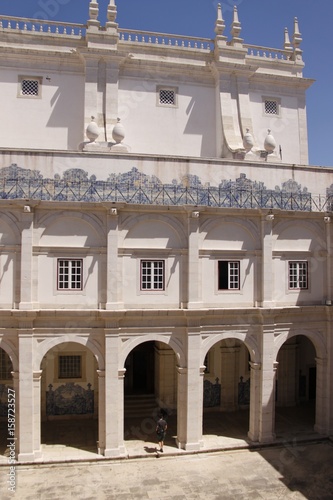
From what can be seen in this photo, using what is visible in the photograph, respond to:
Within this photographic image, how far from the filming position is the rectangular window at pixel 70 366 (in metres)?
23.0

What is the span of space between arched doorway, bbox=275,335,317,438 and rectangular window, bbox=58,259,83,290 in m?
12.4

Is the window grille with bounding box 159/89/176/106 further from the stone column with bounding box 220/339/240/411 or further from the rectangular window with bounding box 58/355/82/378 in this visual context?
the rectangular window with bounding box 58/355/82/378

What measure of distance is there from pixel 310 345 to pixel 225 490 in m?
11.8

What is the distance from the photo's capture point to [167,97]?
25.2 metres

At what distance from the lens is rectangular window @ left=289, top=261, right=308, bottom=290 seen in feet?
67.6

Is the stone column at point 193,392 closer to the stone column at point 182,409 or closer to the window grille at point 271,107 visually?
the stone column at point 182,409

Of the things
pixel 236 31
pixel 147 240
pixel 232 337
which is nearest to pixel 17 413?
pixel 147 240

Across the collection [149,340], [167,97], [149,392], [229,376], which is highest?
[167,97]

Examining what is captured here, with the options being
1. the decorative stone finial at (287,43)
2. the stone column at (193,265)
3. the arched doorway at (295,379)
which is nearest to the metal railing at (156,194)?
the stone column at (193,265)

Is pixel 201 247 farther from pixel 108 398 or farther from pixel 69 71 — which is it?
pixel 69 71

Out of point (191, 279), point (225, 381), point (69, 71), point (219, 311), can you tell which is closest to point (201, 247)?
point (191, 279)

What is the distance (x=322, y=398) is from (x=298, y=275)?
5.63m

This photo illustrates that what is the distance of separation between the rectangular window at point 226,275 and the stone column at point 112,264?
438 cm

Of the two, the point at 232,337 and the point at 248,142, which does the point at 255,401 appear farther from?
the point at 248,142
